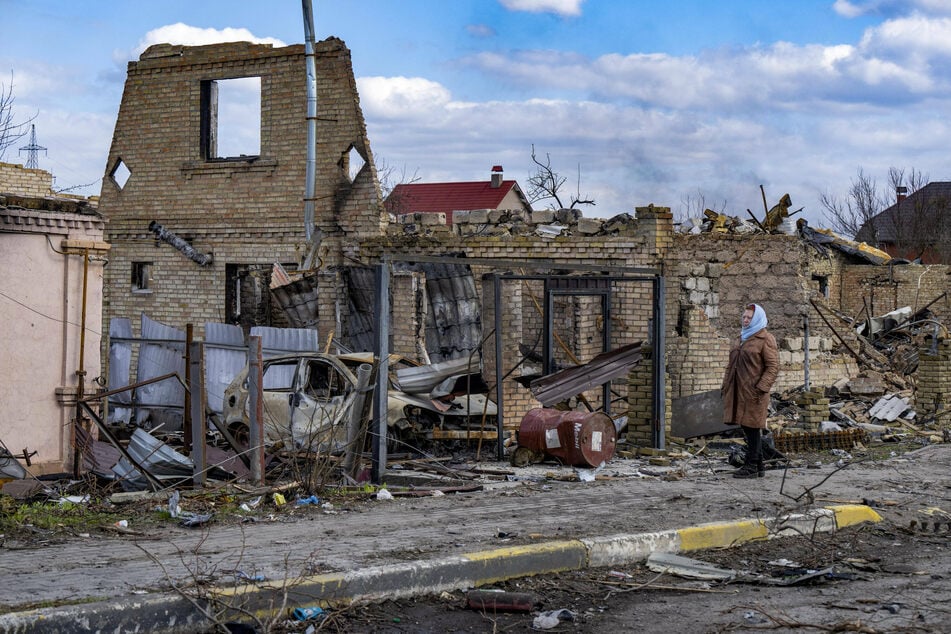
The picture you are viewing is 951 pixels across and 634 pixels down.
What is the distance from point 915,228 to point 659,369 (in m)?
42.6

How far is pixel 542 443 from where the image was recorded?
37.5ft

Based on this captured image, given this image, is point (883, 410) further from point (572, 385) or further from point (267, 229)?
point (267, 229)

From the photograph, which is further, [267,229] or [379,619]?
[267,229]

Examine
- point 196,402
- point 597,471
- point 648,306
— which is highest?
point 648,306

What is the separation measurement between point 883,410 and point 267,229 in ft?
35.4

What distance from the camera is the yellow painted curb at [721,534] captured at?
744 cm

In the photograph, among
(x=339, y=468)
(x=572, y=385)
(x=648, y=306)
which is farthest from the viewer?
(x=648, y=306)

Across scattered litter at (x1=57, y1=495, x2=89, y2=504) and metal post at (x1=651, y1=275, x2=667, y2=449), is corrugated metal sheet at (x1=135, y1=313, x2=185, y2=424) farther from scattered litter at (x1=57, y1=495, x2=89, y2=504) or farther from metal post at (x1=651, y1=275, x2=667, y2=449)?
metal post at (x1=651, y1=275, x2=667, y2=449)

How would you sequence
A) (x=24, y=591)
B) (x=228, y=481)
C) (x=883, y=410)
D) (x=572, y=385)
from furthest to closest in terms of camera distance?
(x=883, y=410) → (x=572, y=385) → (x=228, y=481) → (x=24, y=591)

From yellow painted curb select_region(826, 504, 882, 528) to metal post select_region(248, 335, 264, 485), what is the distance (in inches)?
189

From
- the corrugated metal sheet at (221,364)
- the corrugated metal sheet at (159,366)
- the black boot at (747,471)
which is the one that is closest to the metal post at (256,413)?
the black boot at (747,471)

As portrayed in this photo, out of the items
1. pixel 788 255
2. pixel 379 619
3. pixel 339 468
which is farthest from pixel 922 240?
pixel 379 619

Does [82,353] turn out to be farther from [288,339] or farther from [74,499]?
[288,339]

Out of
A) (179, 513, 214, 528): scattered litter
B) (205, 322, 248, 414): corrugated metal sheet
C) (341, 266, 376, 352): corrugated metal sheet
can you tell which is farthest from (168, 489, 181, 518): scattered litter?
(341, 266, 376, 352): corrugated metal sheet
